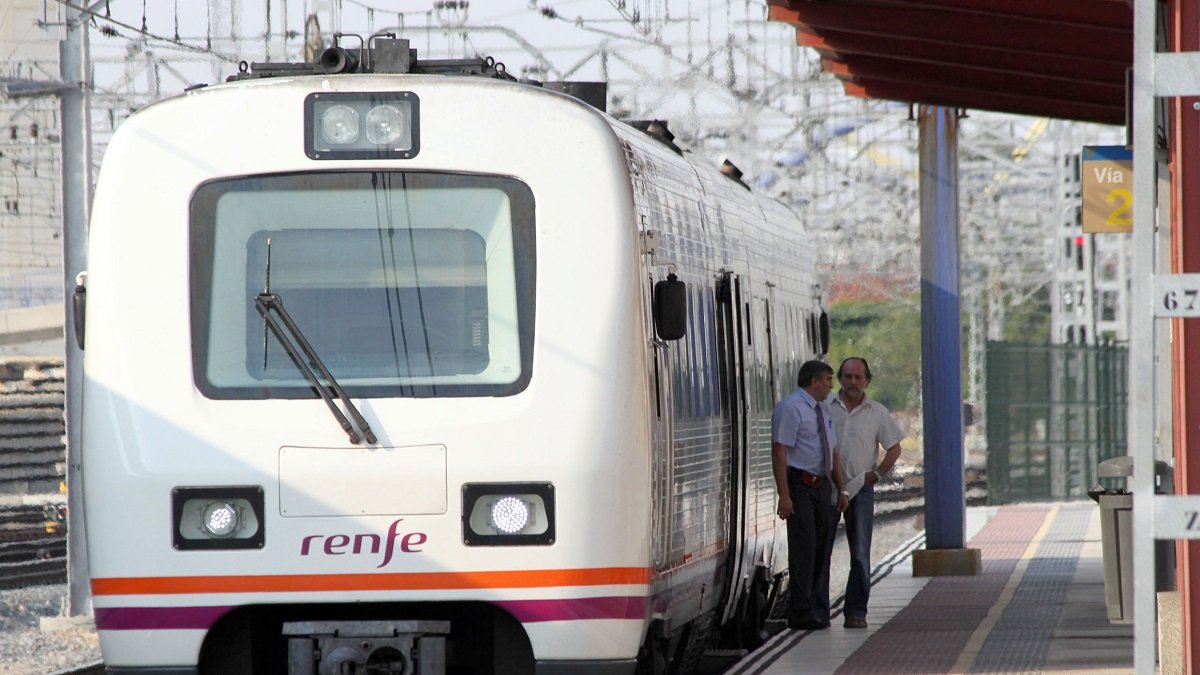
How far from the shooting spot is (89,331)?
777 cm

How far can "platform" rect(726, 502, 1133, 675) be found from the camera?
10.8m

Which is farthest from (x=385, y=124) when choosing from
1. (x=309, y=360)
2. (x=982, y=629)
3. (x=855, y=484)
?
(x=982, y=629)

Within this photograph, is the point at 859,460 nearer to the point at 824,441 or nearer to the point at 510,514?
the point at 824,441

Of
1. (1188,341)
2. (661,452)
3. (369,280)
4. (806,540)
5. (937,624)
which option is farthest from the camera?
(937,624)

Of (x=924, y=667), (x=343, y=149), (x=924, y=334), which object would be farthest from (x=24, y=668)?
(x=924, y=334)

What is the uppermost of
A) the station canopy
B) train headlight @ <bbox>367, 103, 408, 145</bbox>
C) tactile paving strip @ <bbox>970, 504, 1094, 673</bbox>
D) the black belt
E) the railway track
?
the station canopy

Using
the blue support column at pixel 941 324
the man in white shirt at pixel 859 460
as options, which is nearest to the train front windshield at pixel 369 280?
the man in white shirt at pixel 859 460

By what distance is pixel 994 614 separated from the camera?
543 inches

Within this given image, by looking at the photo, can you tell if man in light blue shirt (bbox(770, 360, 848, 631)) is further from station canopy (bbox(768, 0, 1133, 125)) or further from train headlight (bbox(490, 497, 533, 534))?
train headlight (bbox(490, 497, 533, 534))

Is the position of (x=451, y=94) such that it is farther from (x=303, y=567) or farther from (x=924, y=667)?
(x=924, y=667)

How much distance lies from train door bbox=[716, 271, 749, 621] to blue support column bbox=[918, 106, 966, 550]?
6.12 m

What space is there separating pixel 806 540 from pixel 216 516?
600 cm

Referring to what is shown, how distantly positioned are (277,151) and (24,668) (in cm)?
659

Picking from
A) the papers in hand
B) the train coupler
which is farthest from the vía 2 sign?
the train coupler
